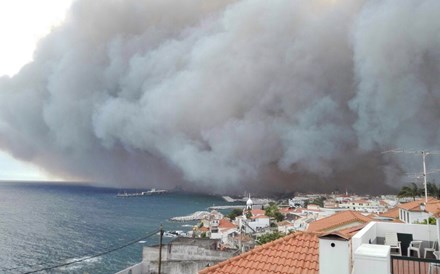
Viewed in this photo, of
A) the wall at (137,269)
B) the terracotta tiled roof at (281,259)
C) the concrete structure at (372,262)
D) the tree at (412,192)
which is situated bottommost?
the wall at (137,269)

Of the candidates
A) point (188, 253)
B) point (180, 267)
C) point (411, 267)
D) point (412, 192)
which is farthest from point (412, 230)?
point (412, 192)

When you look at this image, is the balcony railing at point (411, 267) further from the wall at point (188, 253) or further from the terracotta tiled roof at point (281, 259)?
the wall at point (188, 253)

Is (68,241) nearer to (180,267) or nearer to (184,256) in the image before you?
(184,256)

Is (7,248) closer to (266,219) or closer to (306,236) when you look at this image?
(266,219)

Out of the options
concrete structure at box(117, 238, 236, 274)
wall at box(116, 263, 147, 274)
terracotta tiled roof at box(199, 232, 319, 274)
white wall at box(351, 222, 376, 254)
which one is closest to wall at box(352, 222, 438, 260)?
white wall at box(351, 222, 376, 254)

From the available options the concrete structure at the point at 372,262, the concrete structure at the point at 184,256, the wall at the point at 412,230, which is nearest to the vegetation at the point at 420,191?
the concrete structure at the point at 184,256

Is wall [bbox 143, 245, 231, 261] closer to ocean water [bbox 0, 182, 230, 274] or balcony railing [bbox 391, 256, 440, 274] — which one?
ocean water [bbox 0, 182, 230, 274]

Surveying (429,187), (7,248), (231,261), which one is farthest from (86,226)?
(231,261)

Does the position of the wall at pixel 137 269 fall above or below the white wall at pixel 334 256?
below
